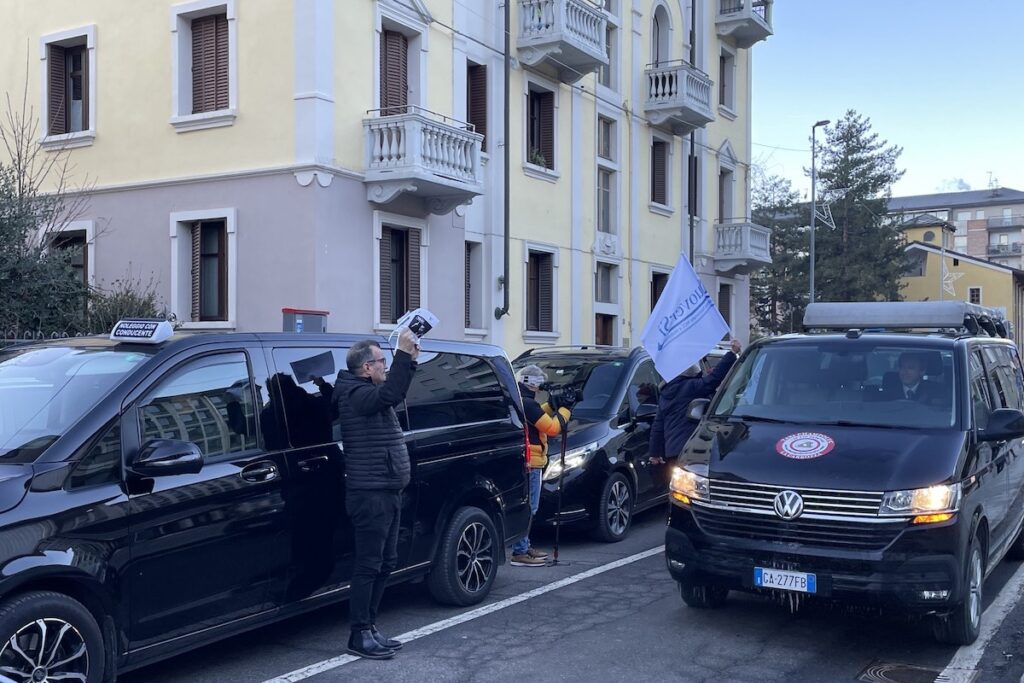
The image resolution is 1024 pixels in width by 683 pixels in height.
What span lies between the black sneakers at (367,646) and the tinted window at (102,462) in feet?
5.81

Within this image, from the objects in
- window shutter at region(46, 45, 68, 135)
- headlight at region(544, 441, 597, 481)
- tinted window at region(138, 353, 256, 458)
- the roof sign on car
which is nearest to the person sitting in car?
headlight at region(544, 441, 597, 481)

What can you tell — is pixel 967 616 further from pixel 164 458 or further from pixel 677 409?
pixel 164 458

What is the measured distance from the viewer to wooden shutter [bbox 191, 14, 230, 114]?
16.7 meters

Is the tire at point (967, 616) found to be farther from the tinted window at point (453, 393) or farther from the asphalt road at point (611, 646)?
the tinted window at point (453, 393)

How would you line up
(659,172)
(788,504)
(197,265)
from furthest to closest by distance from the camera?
(659,172) < (197,265) < (788,504)

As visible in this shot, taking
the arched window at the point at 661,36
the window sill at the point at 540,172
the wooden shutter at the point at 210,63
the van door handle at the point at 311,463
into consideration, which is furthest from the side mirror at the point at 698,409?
the arched window at the point at 661,36

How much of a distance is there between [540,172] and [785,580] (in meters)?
15.7

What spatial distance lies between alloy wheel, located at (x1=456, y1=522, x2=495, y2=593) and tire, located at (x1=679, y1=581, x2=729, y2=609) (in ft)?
4.59

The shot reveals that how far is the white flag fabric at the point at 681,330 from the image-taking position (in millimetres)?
9492

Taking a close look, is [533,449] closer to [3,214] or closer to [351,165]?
[3,214]

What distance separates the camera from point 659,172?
26625 mm

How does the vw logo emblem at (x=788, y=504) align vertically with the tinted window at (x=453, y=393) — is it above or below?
below

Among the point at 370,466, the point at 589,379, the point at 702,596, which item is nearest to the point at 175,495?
the point at 370,466

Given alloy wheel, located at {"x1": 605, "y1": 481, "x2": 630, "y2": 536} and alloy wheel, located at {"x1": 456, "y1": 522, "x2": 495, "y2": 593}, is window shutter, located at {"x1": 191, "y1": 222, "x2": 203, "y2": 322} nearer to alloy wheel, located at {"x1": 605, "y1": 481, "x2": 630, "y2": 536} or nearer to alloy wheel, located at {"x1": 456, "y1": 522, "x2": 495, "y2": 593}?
alloy wheel, located at {"x1": 605, "y1": 481, "x2": 630, "y2": 536}
